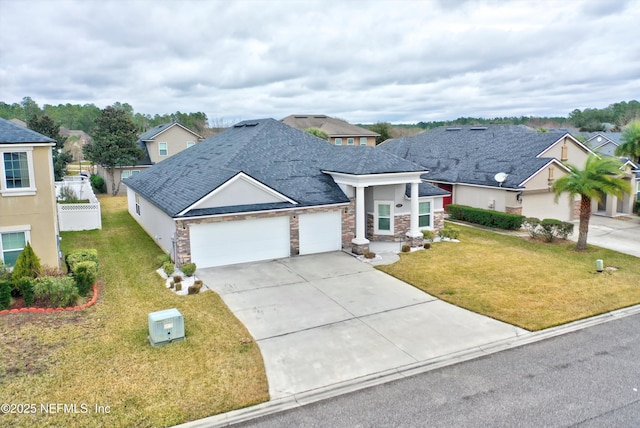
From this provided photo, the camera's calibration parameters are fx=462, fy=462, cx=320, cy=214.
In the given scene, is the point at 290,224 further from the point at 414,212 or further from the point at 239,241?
the point at 414,212

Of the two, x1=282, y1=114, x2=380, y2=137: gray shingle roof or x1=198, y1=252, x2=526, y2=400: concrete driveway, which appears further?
x1=282, y1=114, x2=380, y2=137: gray shingle roof

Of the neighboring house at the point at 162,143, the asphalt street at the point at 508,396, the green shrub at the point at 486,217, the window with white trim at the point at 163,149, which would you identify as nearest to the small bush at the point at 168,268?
the asphalt street at the point at 508,396

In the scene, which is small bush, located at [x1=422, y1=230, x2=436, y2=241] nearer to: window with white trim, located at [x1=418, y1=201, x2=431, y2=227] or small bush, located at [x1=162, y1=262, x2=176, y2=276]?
window with white trim, located at [x1=418, y1=201, x2=431, y2=227]

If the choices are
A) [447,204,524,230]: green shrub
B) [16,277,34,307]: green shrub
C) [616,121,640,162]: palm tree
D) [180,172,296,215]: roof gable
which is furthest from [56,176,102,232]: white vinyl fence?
[616,121,640,162]: palm tree

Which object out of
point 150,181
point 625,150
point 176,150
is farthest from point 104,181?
point 625,150

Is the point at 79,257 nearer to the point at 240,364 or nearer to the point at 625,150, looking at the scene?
the point at 240,364
